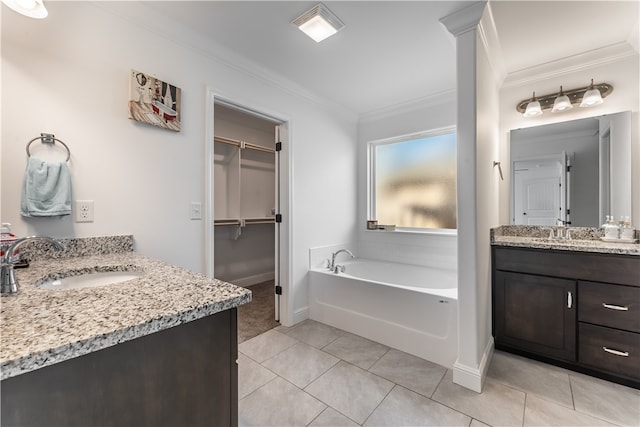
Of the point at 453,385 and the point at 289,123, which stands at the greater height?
the point at 289,123

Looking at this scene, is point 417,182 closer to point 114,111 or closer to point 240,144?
point 240,144

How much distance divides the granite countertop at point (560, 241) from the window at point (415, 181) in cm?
61

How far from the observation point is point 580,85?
221 cm

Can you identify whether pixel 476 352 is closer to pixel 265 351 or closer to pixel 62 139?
pixel 265 351

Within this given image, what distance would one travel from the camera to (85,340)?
53 centimetres

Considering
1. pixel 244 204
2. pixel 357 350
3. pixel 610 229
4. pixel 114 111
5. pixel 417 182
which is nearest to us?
pixel 114 111

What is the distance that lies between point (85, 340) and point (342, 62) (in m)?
2.44

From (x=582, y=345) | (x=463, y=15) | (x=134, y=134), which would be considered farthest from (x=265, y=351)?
(x=463, y=15)

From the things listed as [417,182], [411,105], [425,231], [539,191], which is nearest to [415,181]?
[417,182]

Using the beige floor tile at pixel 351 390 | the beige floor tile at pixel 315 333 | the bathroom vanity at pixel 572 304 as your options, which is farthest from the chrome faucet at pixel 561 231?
the beige floor tile at pixel 315 333

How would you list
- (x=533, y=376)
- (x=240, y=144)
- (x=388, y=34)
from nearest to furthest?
(x=533, y=376) → (x=388, y=34) → (x=240, y=144)

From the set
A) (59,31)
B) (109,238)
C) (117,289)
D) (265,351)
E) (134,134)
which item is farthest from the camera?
(265,351)

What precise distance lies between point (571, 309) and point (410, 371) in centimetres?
120

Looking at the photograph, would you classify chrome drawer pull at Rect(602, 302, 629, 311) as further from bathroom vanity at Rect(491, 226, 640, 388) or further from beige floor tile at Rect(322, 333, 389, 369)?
beige floor tile at Rect(322, 333, 389, 369)
